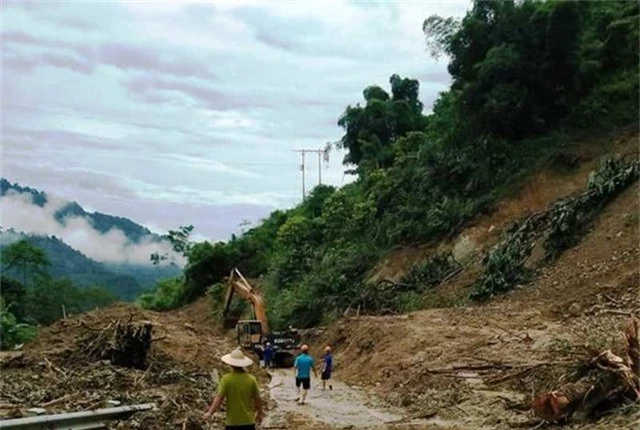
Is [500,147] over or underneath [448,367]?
over

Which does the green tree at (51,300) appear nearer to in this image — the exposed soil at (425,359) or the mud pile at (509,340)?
the exposed soil at (425,359)

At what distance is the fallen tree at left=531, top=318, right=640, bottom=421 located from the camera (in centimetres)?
1055

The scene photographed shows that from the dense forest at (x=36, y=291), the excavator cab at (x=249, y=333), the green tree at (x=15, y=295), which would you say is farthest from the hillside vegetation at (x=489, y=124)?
the dense forest at (x=36, y=291)

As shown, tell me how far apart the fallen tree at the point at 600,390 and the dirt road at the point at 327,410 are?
12.4 ft

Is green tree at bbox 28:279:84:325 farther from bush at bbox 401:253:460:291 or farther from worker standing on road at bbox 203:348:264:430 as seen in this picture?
worker standing on road at bbox 203:348:264:430

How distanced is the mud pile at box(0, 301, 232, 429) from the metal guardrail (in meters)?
0.16

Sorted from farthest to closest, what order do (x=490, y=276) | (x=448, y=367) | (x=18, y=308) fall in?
1. (x=18, y=308)
2. (x=490, y=276)
3. (x=448, y=367)

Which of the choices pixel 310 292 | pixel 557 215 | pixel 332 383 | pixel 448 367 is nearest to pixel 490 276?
pixel 557 215

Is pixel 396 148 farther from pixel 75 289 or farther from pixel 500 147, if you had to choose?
pixel 75 289

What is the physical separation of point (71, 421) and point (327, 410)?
7.92 meters

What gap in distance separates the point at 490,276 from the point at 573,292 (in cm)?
449

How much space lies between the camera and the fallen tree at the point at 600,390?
10555 mm

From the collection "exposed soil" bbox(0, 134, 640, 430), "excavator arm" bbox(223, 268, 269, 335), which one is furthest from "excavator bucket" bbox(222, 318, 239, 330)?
"exposed soil" bbox(0, 134, 640, 430)

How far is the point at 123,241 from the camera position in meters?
178
